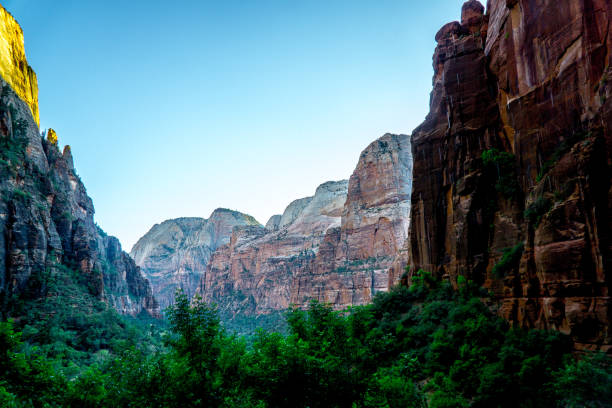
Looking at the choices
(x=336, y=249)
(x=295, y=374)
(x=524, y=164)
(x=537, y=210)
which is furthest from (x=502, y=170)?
(x=336, y=249)

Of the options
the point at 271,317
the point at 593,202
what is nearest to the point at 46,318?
the point at 593,202

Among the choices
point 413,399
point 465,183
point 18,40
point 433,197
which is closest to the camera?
point 413,399

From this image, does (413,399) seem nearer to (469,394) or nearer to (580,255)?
(469,394)

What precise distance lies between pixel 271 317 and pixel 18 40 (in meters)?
88.6

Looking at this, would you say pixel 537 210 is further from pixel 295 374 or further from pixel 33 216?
pixel 33 216

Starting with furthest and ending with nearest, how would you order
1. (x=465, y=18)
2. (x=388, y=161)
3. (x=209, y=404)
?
1. (x=388, y=161)
2. (x=465, y=18)
3. (x=209, y=404)

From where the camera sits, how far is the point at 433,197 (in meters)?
30.8

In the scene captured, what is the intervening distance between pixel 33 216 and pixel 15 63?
30.8 m

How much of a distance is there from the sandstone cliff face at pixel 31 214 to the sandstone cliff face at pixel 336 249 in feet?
119

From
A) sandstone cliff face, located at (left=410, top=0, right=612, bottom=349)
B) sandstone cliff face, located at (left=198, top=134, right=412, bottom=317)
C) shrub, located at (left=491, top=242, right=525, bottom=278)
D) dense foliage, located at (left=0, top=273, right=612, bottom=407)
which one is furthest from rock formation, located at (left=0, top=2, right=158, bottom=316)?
shrub, located at (left=491, top=242, right=525, bottom=278)

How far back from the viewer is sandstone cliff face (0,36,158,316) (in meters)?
41.7

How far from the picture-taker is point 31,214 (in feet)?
148

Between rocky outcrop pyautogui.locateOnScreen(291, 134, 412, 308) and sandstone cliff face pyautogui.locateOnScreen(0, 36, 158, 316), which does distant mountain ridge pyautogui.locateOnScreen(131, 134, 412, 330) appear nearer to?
rocky outcrop pyautogui.locateOnScreen(291, 134, 412, 308)

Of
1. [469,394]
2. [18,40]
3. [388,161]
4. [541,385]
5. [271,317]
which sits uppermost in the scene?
[18,40]
